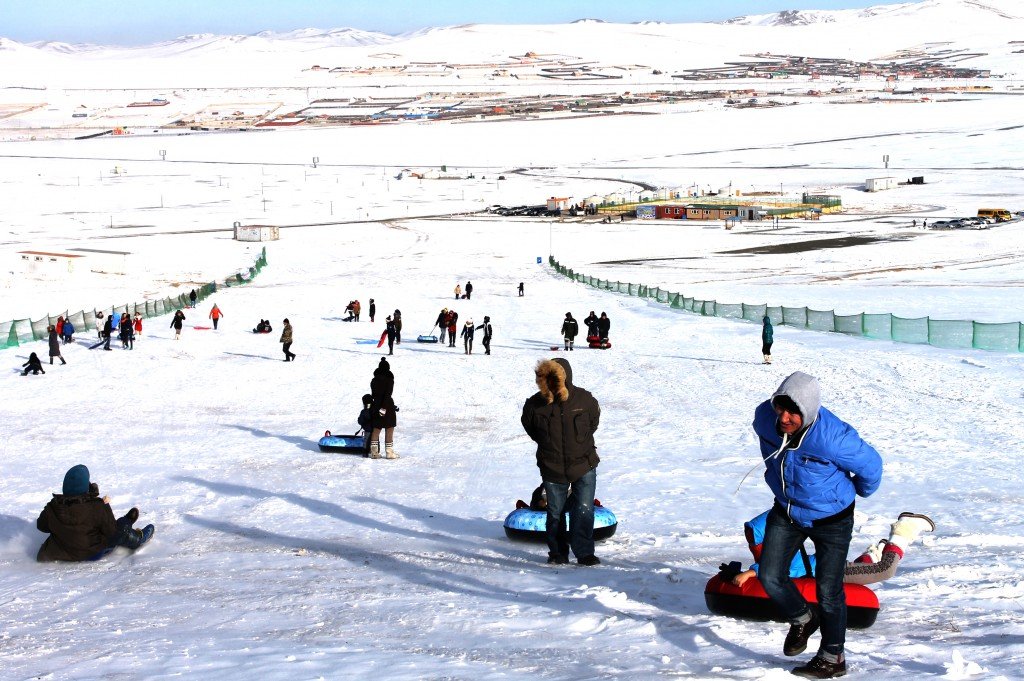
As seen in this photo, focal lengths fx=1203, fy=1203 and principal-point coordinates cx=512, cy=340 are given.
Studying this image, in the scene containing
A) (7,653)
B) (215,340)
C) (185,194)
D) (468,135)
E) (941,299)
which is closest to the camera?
(7,653)

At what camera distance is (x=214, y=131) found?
517ft

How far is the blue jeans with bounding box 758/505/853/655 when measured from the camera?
4.91 metres

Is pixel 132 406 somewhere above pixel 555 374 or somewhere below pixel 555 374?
below

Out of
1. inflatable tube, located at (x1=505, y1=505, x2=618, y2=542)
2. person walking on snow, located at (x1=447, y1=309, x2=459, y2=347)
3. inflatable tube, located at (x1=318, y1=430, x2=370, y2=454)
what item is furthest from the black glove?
person walking on snow, located at (x1=447, y1=309, x2=459, y2=347)

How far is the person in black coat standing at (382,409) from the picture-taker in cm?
1191

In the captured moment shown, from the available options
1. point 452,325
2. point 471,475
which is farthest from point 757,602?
point 452,325

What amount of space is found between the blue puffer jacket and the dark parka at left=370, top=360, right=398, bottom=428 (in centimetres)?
736

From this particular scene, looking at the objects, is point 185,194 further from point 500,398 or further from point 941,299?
point 500,398

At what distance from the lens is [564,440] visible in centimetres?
642

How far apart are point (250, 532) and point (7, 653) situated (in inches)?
133

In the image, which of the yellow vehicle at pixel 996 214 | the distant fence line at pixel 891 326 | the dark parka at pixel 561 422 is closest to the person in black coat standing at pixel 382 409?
the dark parka at pixel 561 422

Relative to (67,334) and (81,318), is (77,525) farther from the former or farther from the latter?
(81,318)

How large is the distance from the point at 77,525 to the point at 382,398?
4.58 m

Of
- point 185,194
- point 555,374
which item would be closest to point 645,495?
point 555,374
